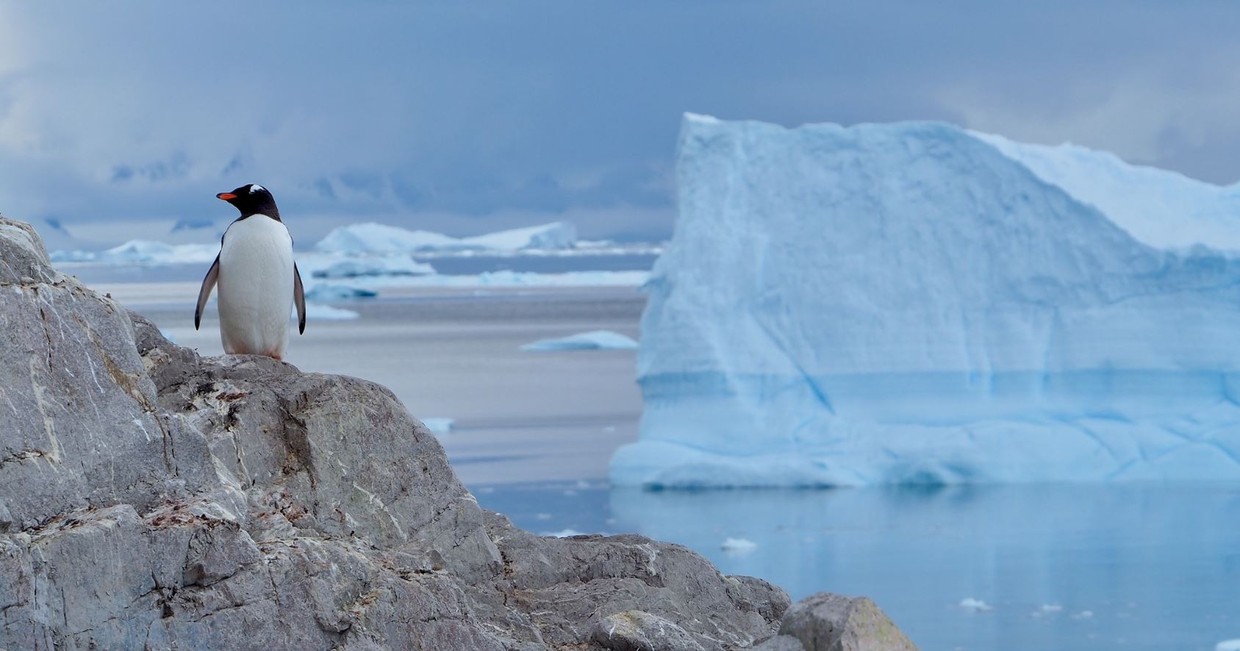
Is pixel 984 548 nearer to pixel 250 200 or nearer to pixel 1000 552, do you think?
pixel 1000 552

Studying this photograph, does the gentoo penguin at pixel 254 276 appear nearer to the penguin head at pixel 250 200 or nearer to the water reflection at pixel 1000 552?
the penguin head at pixel 250 200

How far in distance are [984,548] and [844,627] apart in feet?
32.7

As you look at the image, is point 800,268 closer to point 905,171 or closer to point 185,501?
point 905,171

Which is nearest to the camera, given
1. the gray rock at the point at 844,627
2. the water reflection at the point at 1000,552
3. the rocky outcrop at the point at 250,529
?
the rocky outcrop at the point at 250,529

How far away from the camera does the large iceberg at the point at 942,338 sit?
1510 cm

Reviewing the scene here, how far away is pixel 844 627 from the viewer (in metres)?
3.27

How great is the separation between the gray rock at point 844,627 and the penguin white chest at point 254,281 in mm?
1982

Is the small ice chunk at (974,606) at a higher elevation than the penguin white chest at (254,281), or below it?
below

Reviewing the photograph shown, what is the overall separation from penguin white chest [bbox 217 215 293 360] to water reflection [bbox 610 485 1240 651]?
633 centimetres

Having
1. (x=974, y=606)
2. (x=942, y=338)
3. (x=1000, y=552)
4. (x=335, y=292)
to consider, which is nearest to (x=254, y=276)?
(x=974, y=606)

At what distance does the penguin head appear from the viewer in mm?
4621

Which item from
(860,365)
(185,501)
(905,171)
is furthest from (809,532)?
(185,501)

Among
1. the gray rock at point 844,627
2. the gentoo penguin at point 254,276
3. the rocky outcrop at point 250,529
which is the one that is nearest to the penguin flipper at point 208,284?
the gentoo penguin at point 254,276

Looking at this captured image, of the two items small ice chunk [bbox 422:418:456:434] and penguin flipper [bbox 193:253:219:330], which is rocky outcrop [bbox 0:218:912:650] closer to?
penguin flipper [bbox 193:253:219:330]
